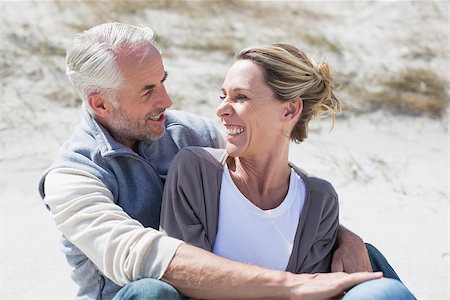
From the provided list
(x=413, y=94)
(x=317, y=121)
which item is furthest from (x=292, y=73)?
(x=413, y=94)

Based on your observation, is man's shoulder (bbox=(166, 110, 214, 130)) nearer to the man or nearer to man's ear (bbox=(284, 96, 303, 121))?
the man

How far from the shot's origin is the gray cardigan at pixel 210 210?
257cm

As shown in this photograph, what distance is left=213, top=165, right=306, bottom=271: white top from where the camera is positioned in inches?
104

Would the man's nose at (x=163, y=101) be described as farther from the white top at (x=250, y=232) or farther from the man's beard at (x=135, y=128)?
the white top at (x=250, y=232)

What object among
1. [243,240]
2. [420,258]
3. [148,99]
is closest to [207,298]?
[243,240]

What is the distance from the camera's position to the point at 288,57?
2.67 metres

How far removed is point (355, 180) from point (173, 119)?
271 centimetres

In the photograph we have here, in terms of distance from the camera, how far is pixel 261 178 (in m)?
2.78

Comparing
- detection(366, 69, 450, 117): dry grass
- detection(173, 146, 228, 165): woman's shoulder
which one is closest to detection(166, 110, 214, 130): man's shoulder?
detection(173, 146, 228, 165): woman's shoulder

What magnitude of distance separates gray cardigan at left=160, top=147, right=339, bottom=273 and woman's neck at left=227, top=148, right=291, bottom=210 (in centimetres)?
7

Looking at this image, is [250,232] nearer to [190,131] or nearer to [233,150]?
[233,150]

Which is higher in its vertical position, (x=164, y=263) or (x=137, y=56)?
(x=137, y=56)

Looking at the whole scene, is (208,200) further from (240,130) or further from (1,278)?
(1,278)

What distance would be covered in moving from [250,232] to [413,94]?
15.9 feet
